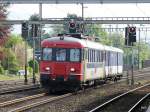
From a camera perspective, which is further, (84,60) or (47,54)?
(84,60)

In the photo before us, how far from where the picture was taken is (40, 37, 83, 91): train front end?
91.6 feet

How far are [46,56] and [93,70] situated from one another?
4245mm

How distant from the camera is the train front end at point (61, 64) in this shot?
27.9 metres

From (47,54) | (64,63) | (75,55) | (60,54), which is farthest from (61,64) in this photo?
(47,54)

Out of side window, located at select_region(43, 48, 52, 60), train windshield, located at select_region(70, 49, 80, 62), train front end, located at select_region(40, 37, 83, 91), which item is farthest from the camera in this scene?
side window, located at select_region(43, 48, 52, 60)

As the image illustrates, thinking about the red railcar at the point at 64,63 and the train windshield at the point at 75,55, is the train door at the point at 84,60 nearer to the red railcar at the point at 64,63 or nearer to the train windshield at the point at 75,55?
the red railcar at the point at 64,63

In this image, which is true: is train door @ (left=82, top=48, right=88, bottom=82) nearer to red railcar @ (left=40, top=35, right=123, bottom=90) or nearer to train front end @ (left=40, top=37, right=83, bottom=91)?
red railcar @ (left=40, top=35, right=123, bottom=90)

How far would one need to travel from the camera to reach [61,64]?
28062 millimetres

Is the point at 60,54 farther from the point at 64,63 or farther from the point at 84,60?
the point at 84,60

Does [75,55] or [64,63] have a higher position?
[75,55]

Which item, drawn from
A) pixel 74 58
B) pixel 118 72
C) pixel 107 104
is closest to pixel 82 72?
pixel 74 58

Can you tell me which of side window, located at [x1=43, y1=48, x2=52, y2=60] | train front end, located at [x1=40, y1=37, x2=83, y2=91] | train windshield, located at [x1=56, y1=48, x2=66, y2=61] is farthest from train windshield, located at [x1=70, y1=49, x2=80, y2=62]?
side window, located at [x1=43, y1=48, x2=52, y2=60]

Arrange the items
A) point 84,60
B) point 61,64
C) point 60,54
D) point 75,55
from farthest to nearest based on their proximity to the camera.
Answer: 1. point 84,60
2. point 60,54
3. point 75,55
4. point 61,64

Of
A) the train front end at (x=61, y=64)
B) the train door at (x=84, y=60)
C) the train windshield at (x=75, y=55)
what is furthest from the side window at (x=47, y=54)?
the train door at (x=84, y=60)
